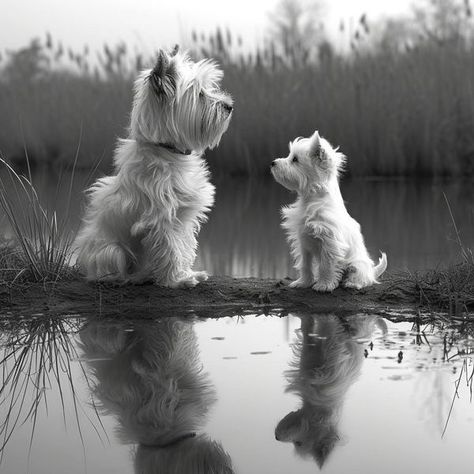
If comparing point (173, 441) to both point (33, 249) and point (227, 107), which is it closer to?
point (227, 107)

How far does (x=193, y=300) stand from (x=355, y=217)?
6856 millimetres

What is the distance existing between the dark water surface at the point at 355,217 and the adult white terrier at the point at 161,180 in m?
0.57

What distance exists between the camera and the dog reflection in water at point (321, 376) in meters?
3.87

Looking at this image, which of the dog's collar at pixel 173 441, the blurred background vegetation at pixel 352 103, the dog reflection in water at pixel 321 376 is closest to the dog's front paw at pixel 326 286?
the dog reflection in water at pixel 321 376

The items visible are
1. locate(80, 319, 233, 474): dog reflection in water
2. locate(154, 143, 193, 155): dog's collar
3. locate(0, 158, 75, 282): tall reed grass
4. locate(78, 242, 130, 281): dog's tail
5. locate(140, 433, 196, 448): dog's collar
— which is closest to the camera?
locate(80, 319, 233, 474): dog reflection in water

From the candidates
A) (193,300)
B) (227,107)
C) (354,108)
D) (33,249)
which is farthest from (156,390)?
(354,108)

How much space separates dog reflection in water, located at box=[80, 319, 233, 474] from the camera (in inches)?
144

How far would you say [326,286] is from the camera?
6555mm

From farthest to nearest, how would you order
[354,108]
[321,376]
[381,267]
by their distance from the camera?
1. [354,108]
2. [381,267]
3. [321,376]

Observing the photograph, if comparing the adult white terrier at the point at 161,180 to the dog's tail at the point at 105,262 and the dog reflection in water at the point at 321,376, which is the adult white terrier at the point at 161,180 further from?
the dog reflection in water at the point at 321,376

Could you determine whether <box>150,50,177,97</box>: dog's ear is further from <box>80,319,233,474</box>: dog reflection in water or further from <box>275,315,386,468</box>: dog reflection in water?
<box>275,315,386,468</box>: dog reflection in water

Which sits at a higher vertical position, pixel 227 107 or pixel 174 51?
pixel 174 51

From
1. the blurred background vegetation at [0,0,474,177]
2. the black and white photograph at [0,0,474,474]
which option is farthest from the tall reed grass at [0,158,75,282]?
the blurred background vegetation at [0,0,474,177]

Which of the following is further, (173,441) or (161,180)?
(161,180)
